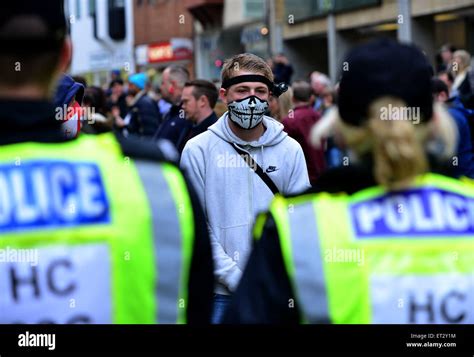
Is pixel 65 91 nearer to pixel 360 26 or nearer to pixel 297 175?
pixel 297 175

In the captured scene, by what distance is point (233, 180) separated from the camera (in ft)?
18.9

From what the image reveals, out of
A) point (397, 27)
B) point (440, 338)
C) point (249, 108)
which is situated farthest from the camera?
point (397, 27)

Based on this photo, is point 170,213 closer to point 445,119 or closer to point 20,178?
point 20,178

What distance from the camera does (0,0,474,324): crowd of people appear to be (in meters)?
2.55

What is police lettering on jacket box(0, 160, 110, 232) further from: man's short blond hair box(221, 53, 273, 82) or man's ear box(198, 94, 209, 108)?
man's ear box(198, 94, 209, 108)

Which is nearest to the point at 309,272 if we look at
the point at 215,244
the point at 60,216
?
the point at 60,216

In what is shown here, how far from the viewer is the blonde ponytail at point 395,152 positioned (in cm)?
272

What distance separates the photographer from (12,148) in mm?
2566

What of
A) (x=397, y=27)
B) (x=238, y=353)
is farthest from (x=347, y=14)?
(x=238, y=353)

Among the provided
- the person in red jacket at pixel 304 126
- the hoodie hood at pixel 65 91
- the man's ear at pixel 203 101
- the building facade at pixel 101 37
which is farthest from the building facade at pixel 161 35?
the hoodie hood at pixel 65 91

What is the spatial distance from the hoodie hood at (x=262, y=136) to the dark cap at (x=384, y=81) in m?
2.97

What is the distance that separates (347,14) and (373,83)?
24.0 metres

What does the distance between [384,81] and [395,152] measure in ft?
0.67

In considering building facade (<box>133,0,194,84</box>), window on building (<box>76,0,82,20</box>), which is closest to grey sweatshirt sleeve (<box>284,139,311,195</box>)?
building facade (<box>133,0,194,84</box>)
